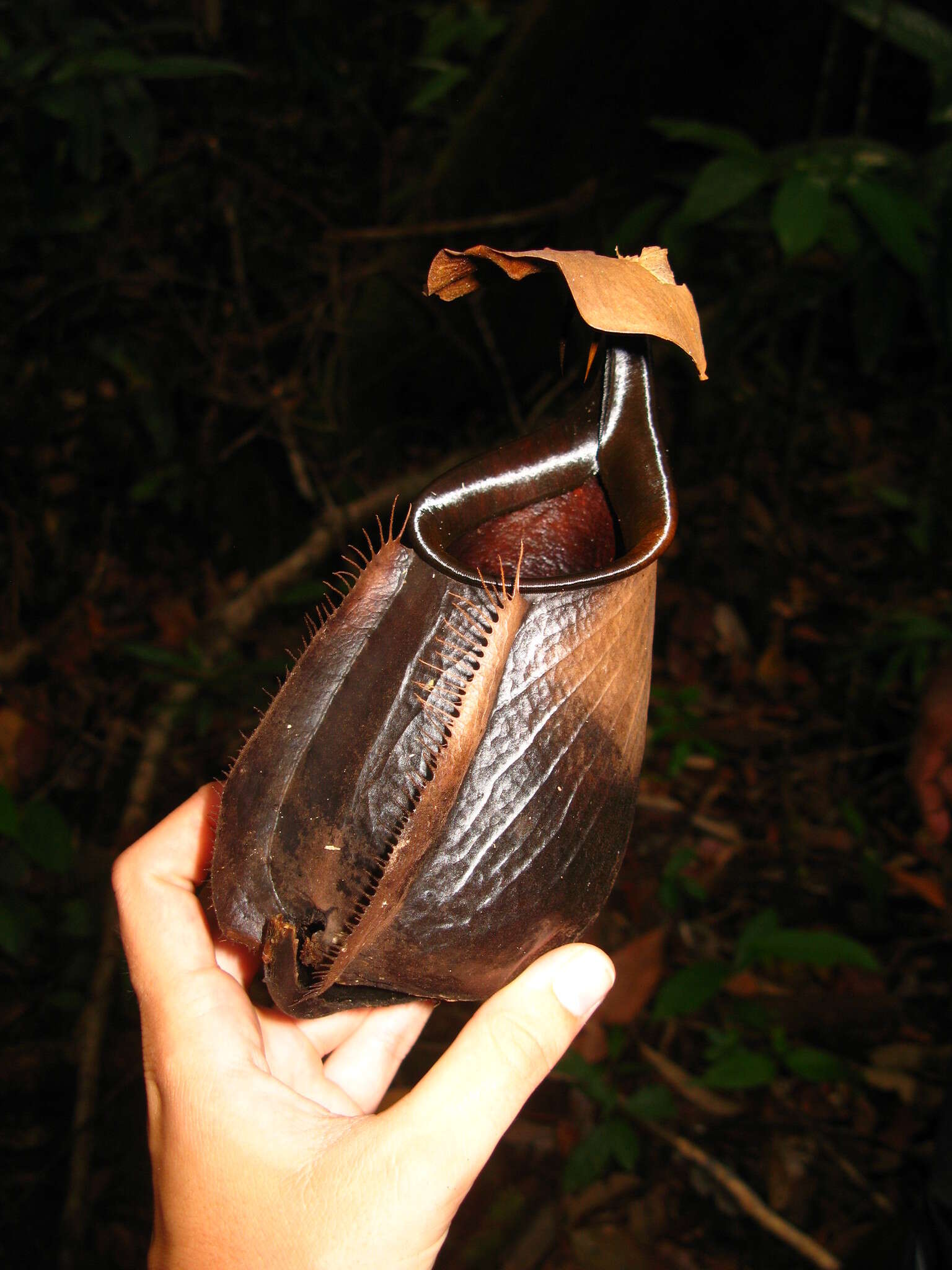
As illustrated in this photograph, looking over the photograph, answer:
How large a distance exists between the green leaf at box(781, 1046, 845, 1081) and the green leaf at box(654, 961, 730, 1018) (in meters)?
0.25

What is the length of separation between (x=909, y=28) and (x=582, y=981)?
2618mm

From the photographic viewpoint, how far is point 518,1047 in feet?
3.16

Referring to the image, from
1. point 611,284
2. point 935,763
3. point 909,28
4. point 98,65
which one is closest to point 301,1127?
point 611,284

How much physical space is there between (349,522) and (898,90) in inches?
121

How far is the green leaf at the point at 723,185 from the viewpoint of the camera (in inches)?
76.8

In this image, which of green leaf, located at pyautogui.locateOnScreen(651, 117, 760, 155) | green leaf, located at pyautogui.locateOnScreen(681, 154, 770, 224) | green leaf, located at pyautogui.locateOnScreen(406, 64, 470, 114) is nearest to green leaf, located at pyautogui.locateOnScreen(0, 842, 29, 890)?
green leaf, located at pyautogui.locateOnScreen(681, 154, 770, 224)

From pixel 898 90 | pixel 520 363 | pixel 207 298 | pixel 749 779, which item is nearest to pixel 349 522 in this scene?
pixel 520 363

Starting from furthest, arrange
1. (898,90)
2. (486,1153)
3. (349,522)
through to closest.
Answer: (898,90) → (349,522) → (486,1153)

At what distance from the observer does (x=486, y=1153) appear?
92cm

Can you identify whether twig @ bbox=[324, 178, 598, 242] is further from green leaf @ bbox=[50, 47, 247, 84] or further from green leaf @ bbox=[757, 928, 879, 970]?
green leaf @ bbox=[757, 928, 879, 970]

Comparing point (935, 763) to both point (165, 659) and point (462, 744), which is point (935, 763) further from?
point (165, 659)

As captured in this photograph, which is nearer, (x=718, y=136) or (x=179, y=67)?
(x=718, y=136)

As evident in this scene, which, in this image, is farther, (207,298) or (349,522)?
(207,298)

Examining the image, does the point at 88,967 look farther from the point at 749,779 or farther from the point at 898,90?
the point at 898,90
